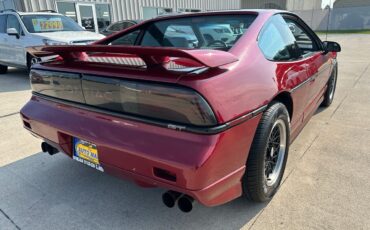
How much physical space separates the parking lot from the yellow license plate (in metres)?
0.43

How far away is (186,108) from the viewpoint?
168cm

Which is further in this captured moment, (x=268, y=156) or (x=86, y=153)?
(x=268, y=156)

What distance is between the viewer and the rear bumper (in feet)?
5.32

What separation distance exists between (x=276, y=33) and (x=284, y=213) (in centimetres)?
147

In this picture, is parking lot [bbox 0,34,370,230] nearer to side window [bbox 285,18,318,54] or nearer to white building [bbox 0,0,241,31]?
side window [bbox 285,18,318,54]

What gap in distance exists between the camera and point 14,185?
106 inches

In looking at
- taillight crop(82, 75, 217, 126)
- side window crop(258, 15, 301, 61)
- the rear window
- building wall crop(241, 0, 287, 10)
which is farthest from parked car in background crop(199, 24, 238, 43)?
building wall crop(241, 0, 287, 10)

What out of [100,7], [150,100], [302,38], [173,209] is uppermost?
[100,7]

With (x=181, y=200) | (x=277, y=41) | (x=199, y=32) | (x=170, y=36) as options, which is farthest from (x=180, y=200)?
(x=170, y=36)

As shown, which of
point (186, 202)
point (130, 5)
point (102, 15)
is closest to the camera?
point (186, 202)

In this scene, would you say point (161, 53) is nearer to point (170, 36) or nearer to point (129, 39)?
point (170, 36)

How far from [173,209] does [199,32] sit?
5.33 ft

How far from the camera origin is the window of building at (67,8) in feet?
43.6

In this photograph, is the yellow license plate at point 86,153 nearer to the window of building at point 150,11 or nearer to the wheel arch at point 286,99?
the wheel arch at point 286,99
